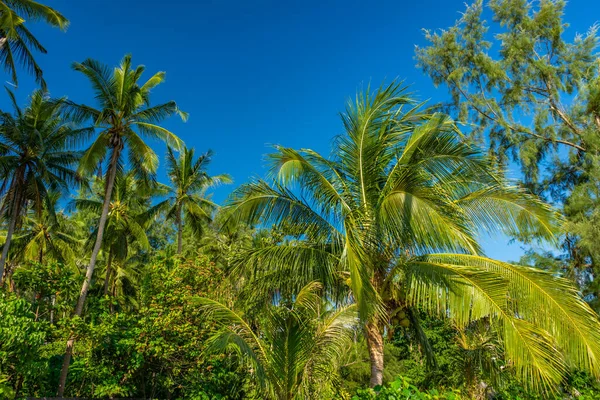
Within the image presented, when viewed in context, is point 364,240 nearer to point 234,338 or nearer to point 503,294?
point 503,294

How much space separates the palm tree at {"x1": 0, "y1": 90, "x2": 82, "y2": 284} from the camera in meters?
13.5

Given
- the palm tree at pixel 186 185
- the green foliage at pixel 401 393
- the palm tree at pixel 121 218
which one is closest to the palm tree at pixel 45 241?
the palm tree at pixel 121 218

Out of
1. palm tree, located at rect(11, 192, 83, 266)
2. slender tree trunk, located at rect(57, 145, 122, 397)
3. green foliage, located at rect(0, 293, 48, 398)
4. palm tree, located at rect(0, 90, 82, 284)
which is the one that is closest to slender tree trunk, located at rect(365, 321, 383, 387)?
green foliage, located at rect(0, 293, 48, 398)

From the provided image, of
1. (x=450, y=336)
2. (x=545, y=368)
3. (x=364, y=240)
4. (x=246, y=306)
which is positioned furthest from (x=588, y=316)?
(x=450, y=336)

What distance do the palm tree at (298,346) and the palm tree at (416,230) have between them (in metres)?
0.48

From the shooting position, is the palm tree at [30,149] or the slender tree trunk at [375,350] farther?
the palm tree at [30,149]

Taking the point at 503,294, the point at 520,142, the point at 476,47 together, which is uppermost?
the point at 476,47

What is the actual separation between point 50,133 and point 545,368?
50.9 feet

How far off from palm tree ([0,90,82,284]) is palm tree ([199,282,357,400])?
423 inches

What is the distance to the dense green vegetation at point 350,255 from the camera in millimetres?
5223

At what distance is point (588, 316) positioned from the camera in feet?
15.0

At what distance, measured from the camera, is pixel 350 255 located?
196 inches

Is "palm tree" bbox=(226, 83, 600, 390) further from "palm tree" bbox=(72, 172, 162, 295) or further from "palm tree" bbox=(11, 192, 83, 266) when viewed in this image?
"palm tree" bbox=(11, 192, 83, 266)

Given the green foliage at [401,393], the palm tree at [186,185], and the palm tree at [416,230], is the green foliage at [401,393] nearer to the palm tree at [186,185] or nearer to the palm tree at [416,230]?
the palm tree at [416,230]
